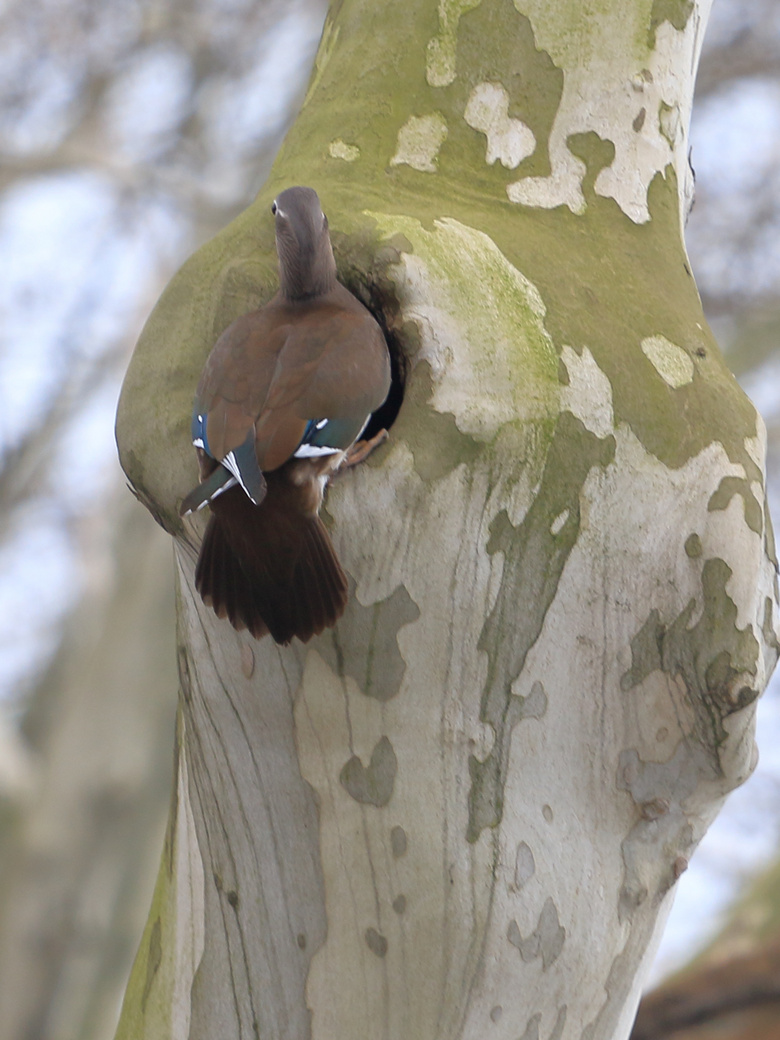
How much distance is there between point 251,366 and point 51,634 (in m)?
7.98

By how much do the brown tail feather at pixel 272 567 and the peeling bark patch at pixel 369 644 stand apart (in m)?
0.06

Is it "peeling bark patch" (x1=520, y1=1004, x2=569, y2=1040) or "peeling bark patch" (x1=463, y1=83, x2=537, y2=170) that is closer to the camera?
"peeling bark patch" (x1=520, y1=1004, x2=569, y2=1040)

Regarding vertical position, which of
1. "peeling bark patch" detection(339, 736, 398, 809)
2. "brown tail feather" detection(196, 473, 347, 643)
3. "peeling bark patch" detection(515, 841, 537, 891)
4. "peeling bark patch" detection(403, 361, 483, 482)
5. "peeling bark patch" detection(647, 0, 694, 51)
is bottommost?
"peeling bark patch" detection(515, 841, 537, 891)

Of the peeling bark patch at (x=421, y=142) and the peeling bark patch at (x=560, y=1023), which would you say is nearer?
the peeling bark patch at (x=560, y=1023)

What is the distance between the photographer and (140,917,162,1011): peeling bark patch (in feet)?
5.41

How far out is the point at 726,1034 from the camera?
7.51 feet

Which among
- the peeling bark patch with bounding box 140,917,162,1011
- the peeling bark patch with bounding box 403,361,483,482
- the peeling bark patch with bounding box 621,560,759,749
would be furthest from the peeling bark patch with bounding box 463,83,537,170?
the peeling bark patch with bounding box 140,917,162,1011

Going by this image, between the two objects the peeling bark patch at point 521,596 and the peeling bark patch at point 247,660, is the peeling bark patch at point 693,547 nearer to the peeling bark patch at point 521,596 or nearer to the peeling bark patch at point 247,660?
the peeling bark patch at point 521,596

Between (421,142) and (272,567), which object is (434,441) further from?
(421,142)

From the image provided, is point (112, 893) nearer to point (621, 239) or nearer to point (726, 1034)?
point (726, 1034)

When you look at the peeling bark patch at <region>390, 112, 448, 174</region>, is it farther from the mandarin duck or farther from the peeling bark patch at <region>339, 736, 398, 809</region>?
A: the peeling bark patch at <region>339, 736, 398, 809</region>

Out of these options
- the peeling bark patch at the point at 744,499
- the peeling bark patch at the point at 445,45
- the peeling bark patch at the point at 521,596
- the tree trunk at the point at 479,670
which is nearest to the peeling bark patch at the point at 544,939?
the tree trunk at the point at 479,670

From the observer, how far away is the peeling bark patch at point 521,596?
1.40 m

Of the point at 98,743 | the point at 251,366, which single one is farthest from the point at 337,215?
the point at 98,743
